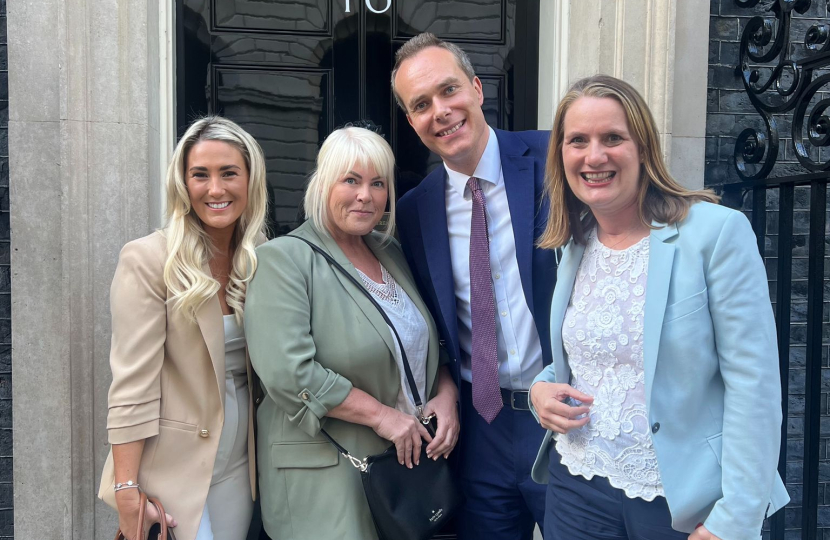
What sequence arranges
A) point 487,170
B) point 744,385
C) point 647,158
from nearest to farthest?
point 744,385
point 647,158
point 487,170

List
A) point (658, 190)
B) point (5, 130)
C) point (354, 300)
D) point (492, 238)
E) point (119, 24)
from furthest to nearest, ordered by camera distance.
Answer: point (5, 130)
point (119, 24)
point (492, 238)
point (354, 300)
point (658, 190)

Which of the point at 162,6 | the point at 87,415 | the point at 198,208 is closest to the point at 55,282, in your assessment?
the point at 87,415

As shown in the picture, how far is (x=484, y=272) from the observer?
242 centimetres

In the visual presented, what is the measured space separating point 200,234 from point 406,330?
80 cm

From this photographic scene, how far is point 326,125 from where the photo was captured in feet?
11.8

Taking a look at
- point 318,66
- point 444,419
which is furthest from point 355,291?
point 318,66

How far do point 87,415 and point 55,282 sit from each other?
2.04ft

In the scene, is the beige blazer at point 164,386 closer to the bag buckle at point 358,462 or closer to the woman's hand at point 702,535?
the bag buckle at point 358,462

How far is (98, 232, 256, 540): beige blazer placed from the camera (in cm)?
210

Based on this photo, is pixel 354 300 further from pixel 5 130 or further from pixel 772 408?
pixel 5 130

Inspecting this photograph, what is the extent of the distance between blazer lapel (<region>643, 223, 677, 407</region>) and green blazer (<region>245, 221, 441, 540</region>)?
91 centimetres

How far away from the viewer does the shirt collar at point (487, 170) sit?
2533mm

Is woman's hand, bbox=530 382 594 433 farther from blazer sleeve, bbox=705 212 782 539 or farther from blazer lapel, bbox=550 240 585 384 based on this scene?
blazer sleeve, bbox=705 212 782 539

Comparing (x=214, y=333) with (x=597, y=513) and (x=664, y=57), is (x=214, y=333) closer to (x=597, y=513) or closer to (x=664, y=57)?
(x=597, y=513)
